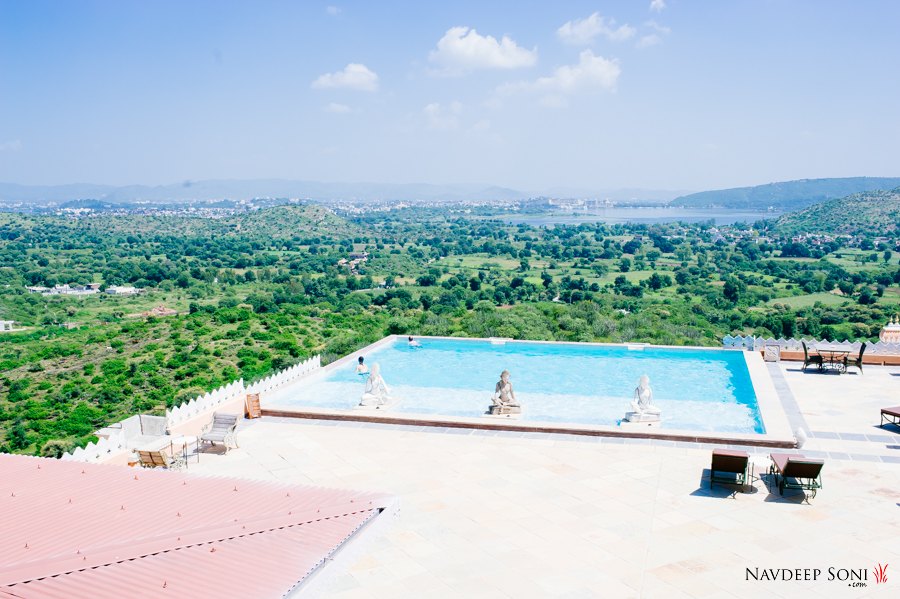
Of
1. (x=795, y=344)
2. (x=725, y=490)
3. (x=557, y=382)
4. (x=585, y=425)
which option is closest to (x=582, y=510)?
(x=725, y=490)

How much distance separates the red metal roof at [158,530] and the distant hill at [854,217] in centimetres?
13770

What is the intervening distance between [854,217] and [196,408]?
153 meters

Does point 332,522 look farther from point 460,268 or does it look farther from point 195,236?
point 195,236

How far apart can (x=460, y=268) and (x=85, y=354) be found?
60.8 metres

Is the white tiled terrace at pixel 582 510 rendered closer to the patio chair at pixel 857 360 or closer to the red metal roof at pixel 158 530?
the red metal roof at pixel 158 530

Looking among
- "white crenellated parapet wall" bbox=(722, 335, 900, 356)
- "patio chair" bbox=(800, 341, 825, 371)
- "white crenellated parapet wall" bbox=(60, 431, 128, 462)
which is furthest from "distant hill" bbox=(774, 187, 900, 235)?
"white crenellated parapet wall" bbox=(60, 431, 128, 462)

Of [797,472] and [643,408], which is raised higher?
[797,472]

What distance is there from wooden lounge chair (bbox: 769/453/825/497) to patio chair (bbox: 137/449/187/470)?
826 cm

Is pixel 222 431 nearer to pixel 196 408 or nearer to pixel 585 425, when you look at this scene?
pixel 196 408

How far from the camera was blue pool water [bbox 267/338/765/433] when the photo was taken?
1521cm

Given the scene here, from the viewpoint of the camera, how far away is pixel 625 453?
11031 millimetres

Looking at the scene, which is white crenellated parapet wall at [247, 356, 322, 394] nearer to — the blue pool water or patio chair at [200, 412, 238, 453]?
the blue pool water

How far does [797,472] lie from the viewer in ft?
29.4

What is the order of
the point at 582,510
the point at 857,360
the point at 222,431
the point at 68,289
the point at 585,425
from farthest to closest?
the point at 68,289 < the point at 857,360 < the point at 585,425 < the point at 222,431 < the point at 582,510
